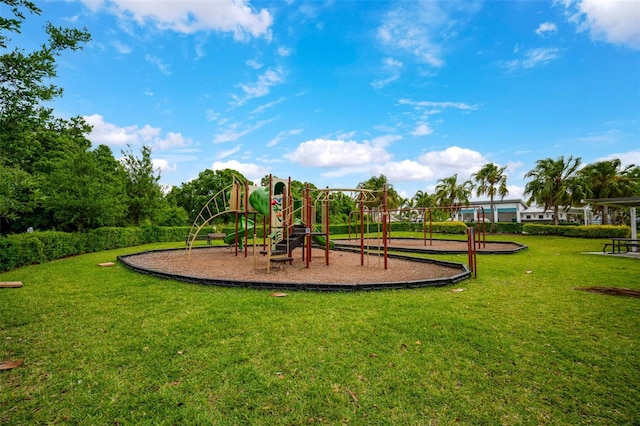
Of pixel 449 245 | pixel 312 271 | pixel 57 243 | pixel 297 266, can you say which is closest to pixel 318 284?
pixel 312 271

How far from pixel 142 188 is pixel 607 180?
4438 cm

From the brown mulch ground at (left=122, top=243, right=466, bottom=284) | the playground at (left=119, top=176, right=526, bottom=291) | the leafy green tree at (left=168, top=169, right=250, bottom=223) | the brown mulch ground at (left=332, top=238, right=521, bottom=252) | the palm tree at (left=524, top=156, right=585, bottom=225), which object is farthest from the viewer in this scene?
the leafy green tree at (left=168, top=169, right=250, bottom=223)

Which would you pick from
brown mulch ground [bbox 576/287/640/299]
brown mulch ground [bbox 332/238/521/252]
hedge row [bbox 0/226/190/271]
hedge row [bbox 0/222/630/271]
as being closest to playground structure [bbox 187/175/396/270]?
hedge row [bbox 0/222/630/271]

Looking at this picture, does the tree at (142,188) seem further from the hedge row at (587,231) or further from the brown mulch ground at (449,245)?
the hedge row at (587,231)

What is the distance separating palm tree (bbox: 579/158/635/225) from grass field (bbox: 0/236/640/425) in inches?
1361

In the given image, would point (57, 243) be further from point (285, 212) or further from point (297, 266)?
point (297, 266)

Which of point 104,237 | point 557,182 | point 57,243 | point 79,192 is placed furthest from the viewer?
point 557,182

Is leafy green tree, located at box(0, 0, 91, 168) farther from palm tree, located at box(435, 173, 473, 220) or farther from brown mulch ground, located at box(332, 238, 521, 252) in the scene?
palm tree, located at box(435, 173, 473, 220)

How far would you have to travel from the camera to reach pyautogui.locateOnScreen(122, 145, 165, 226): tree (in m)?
22.9

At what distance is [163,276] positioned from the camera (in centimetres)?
794

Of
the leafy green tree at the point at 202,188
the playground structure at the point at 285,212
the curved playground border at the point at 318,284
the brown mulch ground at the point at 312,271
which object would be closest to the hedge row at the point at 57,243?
the brown mulch ground at the point at 312,271

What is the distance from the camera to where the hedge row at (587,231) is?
21.6 metres

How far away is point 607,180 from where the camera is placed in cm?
3173

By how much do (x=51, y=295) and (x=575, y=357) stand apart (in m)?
9.03
